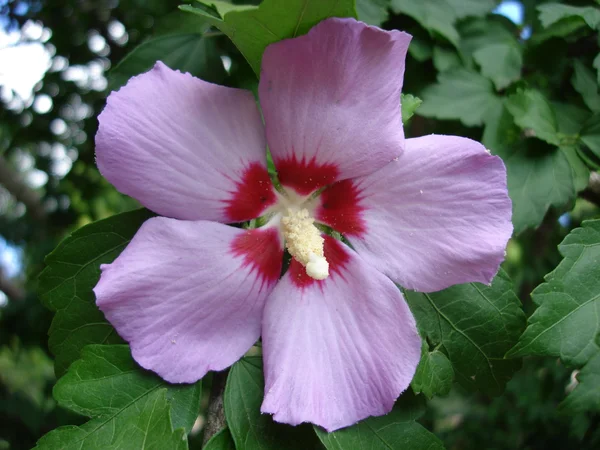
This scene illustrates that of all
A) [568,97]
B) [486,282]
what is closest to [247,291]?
[486,282]

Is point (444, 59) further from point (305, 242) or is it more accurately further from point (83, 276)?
point (83, 276)

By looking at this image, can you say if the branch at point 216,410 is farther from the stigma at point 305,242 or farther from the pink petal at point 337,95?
the pink petal at point 337,95

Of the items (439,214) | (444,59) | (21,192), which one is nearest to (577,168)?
(444,59)

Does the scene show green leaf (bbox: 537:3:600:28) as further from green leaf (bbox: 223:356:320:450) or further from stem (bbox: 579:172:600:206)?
green leaf (bbox: 223:356:320:450)

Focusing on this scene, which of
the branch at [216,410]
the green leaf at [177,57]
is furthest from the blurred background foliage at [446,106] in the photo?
the branch at [216,410]

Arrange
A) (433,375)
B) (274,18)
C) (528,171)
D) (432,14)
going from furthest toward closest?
(432,14)
(528,171)
(433,375)
(274,18)

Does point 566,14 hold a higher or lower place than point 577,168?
higher
